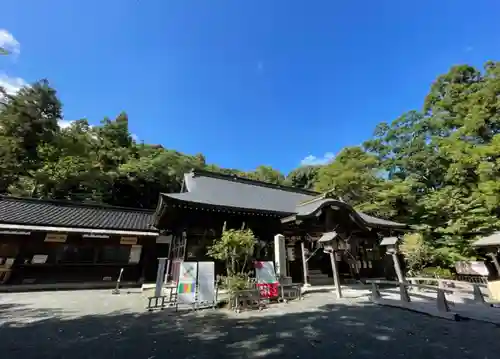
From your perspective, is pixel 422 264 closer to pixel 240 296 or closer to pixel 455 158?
Answer: pixel 455 158

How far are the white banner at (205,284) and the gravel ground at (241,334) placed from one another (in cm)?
41

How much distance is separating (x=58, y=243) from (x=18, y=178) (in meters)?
14.0

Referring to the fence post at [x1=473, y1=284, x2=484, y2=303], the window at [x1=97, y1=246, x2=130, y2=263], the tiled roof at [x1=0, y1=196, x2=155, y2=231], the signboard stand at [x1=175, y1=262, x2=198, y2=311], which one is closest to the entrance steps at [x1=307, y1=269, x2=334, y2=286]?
the fence post at [x1=473, y1=284, x2=484, y2=303]

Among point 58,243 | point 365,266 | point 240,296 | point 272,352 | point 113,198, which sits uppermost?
point 113,198

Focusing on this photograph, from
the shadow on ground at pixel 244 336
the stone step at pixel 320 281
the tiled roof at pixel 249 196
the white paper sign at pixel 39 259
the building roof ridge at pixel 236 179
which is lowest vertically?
the shadow on ground at pixel 244 336

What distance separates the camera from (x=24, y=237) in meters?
11.6

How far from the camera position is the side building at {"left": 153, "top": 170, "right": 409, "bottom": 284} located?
10484 millimetres

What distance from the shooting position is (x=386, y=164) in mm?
24234

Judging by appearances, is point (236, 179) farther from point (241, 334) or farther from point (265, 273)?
point (241, 334)

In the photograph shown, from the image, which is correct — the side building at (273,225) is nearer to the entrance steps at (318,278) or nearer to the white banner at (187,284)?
the entrance steps at (318,278)

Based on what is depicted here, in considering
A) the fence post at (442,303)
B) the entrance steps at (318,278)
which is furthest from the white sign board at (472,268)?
the fence post at (442,303)

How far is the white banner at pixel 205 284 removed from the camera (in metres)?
7.14

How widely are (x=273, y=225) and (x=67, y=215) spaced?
39.9 feet

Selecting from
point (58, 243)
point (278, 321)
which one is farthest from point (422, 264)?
point (58, 243)
